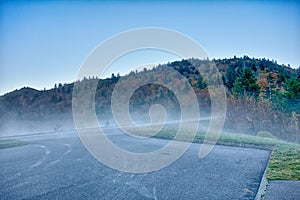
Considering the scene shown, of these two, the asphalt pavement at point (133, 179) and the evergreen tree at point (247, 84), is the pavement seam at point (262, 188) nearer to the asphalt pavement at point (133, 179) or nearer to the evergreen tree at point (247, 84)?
the asphalt pavement at point (133, 179)

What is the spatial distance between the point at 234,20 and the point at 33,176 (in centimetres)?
1721

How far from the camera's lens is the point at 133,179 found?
5848 millimetres

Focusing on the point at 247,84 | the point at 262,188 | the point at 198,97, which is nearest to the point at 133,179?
the point at 262,188

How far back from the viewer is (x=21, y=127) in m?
34.6

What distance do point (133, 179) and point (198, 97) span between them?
105 ft

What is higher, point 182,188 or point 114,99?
point 114,99

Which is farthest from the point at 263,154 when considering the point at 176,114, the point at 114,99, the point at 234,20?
the point at 114,99

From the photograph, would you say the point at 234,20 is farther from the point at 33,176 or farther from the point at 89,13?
the point at 33,176

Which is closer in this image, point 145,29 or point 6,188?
point 6,188

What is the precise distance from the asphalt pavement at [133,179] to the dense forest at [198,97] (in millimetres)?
12908

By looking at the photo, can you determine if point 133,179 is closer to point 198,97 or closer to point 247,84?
point 247,84

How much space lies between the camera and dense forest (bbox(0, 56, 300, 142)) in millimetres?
20062

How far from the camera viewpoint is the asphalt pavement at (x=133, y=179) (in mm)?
4801

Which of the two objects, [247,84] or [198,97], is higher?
[247,84]
